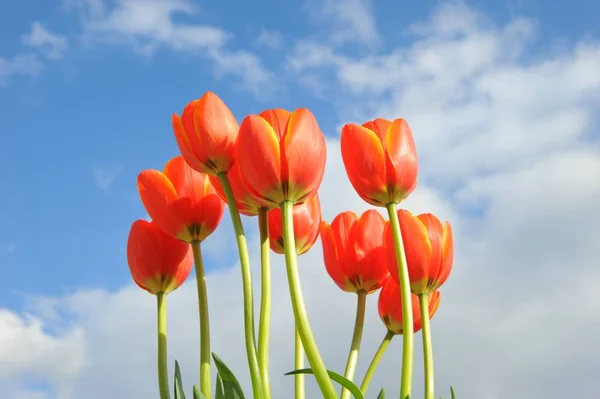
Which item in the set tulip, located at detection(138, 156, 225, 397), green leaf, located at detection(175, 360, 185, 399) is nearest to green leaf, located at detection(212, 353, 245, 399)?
green leaf, located at detection(175, 360, 185, 399)

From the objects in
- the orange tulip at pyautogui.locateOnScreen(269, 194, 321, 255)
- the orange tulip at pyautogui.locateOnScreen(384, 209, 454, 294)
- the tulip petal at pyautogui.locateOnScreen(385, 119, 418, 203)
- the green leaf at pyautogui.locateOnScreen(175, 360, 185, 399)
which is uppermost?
the tulip petal at pyautogui.locateOnScreen(385, 119, 418, 203)

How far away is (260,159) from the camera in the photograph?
51.7 inches

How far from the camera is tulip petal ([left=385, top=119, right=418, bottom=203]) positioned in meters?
1.51

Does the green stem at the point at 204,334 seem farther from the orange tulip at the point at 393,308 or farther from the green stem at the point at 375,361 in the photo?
the orange tulip at the point at 393,308

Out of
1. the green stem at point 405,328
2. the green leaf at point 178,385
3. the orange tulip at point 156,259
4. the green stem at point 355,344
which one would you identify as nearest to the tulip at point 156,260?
the orange tulip at point 156,259

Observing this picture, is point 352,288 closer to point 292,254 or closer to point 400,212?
point 400,212

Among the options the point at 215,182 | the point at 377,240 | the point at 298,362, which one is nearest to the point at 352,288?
the point at 377,240

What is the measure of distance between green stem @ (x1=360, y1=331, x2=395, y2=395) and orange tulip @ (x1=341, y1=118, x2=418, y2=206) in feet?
1.11

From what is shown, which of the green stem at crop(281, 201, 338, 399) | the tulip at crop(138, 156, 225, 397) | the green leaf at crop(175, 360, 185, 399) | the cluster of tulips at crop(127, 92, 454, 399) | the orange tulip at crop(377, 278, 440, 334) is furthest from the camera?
the orange tulip at crop(377, 278, 440, 334)

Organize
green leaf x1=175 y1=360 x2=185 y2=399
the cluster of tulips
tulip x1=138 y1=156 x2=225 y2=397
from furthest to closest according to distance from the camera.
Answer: tulip x1=138 y1=156 x2=225 y2=397, green leaf x1=175 y1=360 x2=185 y2=399, the cluster of tulips

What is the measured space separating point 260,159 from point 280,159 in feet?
0.13

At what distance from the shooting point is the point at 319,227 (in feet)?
5.60

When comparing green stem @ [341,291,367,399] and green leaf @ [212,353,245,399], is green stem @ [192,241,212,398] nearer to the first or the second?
green leaf @ [212,353,245,399]

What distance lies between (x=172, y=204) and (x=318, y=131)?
37 cm
